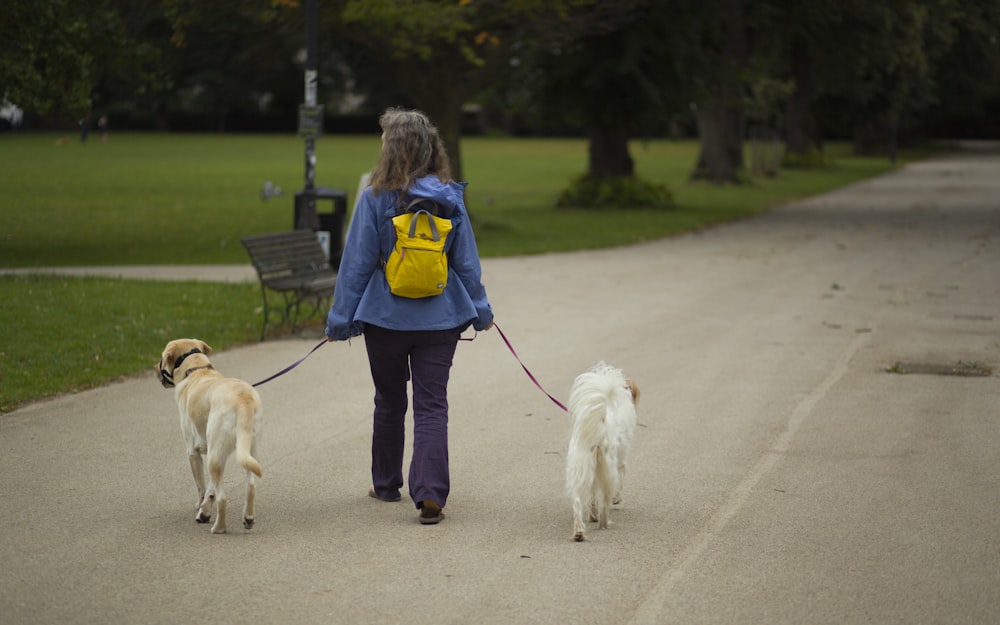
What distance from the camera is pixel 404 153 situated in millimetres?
6258

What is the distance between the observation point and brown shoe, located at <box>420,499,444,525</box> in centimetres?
632

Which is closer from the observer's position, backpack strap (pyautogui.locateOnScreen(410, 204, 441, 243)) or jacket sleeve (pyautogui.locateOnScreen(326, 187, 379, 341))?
backpack strap (pyautogui.locateOnScreen(410, 204, 441, 243))

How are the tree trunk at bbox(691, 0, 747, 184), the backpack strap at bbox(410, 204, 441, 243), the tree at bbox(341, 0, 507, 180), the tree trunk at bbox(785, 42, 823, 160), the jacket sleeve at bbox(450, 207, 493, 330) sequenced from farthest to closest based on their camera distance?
the tree trunk at bbox(785, 42, 823, 160)
the tree trunk at bbox(691, 0, 747, 184)
the tree at bbox(341, 0, 507, 180)
the jacket sleeve at bbox(450, 207, 493, 330)
the backpack strap at bbox(410, 204, 441, 243)

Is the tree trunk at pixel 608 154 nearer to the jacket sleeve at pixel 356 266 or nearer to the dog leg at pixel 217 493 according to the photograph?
the jacket sleeve at pixel 356 266

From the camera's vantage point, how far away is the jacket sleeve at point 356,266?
6.27 metres

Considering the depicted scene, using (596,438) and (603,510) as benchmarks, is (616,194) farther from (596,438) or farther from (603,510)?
(596,438)

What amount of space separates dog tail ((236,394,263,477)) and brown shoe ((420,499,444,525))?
3.02 ft

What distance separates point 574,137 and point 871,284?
80.4 metres

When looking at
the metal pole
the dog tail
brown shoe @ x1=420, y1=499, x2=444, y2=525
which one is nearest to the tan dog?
the dog tail

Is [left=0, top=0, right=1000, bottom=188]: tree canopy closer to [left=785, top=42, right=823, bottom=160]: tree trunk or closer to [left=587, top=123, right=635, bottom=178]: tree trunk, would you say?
[left=587, top=123, right=635, bottom=178]: tree trunk

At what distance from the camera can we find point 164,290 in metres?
14.9

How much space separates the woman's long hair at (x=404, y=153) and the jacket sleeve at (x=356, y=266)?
0.12 metres

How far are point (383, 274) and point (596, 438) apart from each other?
4.55 feet

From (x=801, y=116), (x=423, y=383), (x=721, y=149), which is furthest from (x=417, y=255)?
(x=801, y=116)
